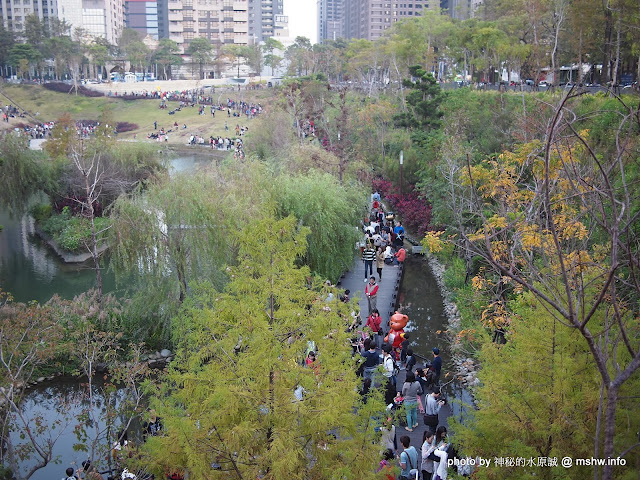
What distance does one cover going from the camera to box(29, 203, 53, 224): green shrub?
29344mm

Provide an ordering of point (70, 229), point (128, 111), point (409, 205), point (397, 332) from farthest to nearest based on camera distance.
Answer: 1. point (128, 111)
2. point (409, 205)
3. point (70, 229)
4. point (397, 332)

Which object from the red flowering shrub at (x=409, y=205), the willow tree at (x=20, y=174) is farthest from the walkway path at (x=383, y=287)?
the willow tree at (x=20, y=174)

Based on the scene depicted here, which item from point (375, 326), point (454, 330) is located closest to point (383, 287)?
point (454, 330)

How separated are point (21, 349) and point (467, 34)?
38166mm

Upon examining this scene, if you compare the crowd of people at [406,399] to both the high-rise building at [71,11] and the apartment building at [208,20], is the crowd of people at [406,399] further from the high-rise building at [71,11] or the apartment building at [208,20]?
the high-rise building at [71,11]

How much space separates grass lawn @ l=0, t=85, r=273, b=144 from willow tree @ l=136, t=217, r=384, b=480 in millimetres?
53188

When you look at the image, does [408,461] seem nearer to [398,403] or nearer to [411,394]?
[411,394]

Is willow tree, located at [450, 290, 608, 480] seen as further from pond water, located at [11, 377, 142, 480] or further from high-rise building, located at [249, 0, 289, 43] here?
high-rise building, located at [249, 0, 289, 43]

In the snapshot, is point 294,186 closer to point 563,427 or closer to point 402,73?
point 563,427

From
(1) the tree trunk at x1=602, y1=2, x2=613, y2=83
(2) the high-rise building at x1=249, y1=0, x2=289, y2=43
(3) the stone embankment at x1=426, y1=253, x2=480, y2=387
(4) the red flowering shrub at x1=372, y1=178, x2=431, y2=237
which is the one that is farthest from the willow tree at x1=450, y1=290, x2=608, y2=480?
(2) the high-rise building at x1=249, y1=0, x2=289, y2=43

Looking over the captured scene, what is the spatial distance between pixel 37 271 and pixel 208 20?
91.8m

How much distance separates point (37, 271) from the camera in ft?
81.4

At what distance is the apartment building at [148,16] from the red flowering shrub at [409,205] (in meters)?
113

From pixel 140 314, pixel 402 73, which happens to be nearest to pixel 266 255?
pixel 140 314
